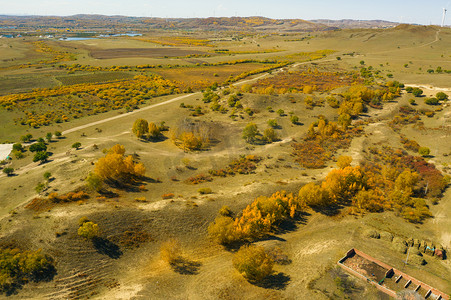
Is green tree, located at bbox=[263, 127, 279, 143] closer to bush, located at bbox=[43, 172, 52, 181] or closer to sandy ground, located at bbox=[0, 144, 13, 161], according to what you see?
bush, located at bbox=[43, 172, 52, 181]

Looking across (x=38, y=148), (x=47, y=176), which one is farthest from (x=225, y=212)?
(x=38, y=148)

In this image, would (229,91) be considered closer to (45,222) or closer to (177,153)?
(177,153)

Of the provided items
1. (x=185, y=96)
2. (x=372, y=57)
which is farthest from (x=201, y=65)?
(x=372, y=57)

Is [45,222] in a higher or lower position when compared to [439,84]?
lower

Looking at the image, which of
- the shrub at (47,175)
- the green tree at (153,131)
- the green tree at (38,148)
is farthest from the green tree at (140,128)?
the shrub at (47,175)

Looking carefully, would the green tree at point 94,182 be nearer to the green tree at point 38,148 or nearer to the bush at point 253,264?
the bush at point 253,264
